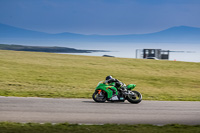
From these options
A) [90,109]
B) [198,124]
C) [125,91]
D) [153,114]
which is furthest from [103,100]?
[198,124]

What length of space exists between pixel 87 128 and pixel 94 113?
2685 millimetres

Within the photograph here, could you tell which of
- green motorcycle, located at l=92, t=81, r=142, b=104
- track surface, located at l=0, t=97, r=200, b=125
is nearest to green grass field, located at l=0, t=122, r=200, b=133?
track surface, located at l=0, t=97, r=200, b=125

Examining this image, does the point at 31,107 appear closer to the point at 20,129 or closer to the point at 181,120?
the point at 20,129

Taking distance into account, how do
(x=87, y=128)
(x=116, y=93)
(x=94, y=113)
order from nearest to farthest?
(x=87, y=128), (x=94, y=113), (x=116, y=93)

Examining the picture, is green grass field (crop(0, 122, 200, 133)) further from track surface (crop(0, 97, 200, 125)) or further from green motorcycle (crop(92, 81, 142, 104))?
green motorcycle (crop(92, 81, 142, 104))

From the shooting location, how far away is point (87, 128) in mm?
9125

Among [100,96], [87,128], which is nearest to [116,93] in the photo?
[100,96]

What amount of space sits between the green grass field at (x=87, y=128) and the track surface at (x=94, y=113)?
2.64 feet

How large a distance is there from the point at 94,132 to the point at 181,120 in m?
4.01

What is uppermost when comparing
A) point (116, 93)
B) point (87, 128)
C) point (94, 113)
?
point (116, 93)

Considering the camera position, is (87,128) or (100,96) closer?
(87,128)

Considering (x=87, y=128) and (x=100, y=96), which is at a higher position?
(x=100, y=96)

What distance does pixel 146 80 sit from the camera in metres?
29.6

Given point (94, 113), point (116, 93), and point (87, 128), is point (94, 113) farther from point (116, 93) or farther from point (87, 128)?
point (116, 93)
